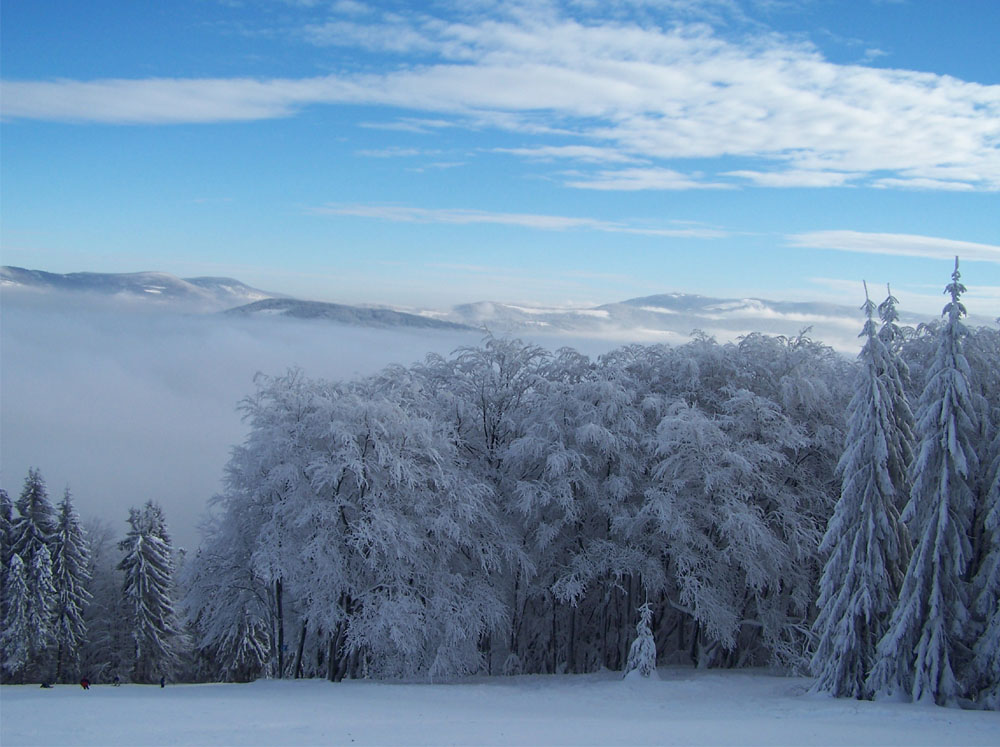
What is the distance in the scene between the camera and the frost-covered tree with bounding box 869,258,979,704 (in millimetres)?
21266

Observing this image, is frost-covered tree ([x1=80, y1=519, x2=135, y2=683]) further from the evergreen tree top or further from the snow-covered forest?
the evergreen tree top

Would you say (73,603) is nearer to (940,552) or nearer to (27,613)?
(27,613)

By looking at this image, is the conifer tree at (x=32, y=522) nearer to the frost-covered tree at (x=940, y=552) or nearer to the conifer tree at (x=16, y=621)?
the conifer tree at (x=16, y=621)

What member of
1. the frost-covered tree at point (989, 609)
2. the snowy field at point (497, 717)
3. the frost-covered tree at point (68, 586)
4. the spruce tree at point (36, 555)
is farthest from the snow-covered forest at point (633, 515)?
the frost-covered tree at point (68, 586)

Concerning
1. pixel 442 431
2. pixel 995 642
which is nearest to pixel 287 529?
pixel 442 431

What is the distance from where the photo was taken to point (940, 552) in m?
21.4

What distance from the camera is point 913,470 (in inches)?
861

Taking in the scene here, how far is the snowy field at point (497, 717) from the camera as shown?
17.0 m

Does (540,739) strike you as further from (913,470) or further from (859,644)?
(913,470)

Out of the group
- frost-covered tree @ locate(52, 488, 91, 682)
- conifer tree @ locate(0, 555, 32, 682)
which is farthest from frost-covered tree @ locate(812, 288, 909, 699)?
frost-covered tree @ locate(52, 488, 91, 682)

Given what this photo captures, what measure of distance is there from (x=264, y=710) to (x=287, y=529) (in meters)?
8.84

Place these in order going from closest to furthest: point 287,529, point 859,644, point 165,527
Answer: point 859,644, point 287,529, point 165,527

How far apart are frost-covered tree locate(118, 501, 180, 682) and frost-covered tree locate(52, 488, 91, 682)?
2.62 metres

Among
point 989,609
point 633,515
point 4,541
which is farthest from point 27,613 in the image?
point 989,609
